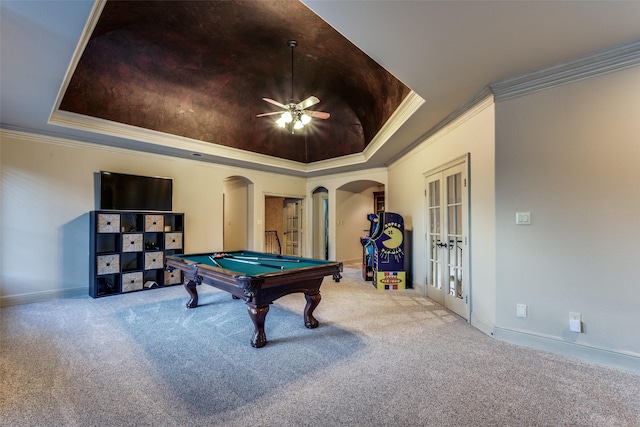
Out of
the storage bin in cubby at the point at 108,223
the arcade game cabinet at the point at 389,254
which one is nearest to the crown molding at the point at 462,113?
the arcade game cabinet at the point at 389,254

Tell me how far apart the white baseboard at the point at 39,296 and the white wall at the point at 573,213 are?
5.93m

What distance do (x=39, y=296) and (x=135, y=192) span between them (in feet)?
6.62

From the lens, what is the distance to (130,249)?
477 centimetres

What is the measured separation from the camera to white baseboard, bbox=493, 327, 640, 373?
2.33m

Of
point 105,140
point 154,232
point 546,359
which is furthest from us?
point 154,232

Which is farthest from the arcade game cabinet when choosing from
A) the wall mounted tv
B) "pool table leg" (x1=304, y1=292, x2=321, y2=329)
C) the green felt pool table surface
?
the wall mounted tv

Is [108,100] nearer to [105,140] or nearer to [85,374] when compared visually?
[105,140]

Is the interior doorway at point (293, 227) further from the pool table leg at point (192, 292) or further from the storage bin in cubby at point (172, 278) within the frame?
the pool table leg at point (192, 292)

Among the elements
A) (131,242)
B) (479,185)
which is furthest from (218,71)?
(479,185)

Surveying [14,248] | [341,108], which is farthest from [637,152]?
[14,248]

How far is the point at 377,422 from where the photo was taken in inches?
67.5

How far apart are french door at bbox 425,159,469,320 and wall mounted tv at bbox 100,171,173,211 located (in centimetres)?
474

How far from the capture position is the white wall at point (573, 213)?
2.34m

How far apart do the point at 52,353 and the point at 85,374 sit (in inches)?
26.7
